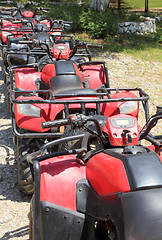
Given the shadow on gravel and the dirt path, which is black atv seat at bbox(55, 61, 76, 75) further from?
the shadow on gravel

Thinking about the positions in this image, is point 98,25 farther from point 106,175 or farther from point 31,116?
point 106,175

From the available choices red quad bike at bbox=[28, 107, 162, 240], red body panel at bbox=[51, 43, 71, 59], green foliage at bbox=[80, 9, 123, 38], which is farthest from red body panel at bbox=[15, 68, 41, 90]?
green foliage at bbox=[80, 9, 123, 38]

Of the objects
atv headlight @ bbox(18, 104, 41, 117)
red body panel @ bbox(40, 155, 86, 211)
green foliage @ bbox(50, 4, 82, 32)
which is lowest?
red body panel @ bbox(40, 155, 86, 211)

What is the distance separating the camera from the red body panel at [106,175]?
1.65 meters

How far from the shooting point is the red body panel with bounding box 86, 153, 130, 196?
1.65 m

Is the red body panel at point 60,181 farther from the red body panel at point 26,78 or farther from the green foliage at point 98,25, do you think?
the green foliage at point 98,25

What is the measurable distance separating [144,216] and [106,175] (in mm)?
318

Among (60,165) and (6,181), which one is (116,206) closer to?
(60,165)

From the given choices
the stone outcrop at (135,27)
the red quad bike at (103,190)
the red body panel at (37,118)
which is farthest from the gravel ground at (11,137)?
the stone outcrop at (135,27)

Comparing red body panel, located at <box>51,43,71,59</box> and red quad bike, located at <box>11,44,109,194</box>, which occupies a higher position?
red body panel, located at <box>51,43,71,59</box>

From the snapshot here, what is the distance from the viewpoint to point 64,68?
385cm

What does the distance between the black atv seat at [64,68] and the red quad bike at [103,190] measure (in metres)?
1.75

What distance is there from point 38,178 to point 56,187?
0.43 feet

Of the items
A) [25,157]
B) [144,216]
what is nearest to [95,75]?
[25,157]
